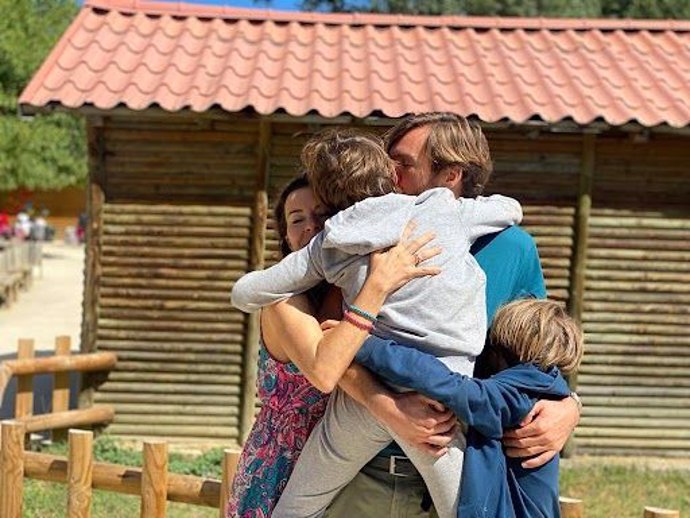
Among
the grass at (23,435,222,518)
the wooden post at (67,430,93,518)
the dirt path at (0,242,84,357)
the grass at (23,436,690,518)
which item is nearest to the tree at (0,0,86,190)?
the dirt path at (0,242,84,357)

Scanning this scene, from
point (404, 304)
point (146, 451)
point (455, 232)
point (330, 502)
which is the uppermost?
point (455, 232)

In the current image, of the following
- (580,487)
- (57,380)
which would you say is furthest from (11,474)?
(580,487)

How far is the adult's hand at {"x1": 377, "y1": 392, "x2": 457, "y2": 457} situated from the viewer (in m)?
2.10

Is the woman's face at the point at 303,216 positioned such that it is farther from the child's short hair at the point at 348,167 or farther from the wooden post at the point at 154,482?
the wooden post at the point at 154,482

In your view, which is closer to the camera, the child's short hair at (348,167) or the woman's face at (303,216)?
the child's short hair at (348,167)

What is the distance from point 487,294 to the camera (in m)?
2.34

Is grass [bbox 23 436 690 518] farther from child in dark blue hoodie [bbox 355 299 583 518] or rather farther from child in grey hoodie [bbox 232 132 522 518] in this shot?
child in dark blue hoodie [bbox 355 299 583 518]

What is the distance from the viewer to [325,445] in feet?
7.27

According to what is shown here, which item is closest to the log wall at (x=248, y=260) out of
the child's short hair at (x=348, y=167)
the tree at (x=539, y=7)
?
the child's short hair at (x=348, y=167)

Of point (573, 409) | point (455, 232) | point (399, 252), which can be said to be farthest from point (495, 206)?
point (573, 409)

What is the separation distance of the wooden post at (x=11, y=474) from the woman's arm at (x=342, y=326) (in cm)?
233

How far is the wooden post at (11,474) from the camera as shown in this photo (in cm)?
401

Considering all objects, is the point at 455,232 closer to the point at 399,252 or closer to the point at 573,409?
the point at 399,252

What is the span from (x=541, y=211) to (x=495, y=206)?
16.9ft
